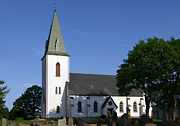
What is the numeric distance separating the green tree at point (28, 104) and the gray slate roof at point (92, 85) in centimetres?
1119

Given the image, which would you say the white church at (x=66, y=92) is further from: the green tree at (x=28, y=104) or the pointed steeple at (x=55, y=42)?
the green tree at (x=28, y=104)

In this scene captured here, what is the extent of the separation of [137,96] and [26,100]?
2561 centimetres

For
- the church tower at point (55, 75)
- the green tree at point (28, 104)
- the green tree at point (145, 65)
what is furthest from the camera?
the green tree at point (28, 104)

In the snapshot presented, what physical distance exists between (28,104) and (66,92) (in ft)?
41.1

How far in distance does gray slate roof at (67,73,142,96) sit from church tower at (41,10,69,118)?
6.75 feet

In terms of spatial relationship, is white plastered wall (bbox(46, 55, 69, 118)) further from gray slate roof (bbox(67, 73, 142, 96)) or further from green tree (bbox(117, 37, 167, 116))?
green tree (bbox(117, 37, 167, 116))

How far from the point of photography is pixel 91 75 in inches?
2179

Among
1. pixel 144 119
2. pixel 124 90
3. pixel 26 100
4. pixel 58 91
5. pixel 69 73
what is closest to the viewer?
pixel 144 119

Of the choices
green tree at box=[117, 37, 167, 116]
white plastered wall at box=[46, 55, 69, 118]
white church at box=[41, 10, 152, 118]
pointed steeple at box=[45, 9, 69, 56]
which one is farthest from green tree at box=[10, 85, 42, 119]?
green tree at box=[117, 37, 167, 116]

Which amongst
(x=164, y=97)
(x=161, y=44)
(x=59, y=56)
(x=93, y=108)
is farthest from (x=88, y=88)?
(x=161, y=44)

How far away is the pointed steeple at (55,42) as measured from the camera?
5003 cm

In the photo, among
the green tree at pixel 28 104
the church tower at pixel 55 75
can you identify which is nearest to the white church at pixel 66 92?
the church tower at pixel 55 75

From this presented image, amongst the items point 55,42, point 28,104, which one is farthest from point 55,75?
point 28,104

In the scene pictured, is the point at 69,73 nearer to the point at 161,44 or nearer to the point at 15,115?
the point at 15,115
